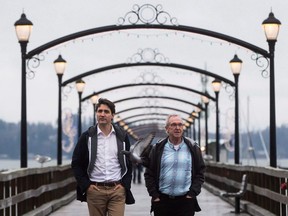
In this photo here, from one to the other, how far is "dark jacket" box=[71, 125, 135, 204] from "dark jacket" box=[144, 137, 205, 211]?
0.31m

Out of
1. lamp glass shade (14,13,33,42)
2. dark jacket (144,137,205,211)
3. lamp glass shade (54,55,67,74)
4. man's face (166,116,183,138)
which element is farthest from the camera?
lamp glass shade (54,55,67,74)

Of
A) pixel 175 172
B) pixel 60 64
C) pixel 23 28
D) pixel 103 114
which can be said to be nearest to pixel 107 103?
pixel 103 114

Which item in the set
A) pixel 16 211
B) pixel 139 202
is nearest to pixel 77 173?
pixel 16 211

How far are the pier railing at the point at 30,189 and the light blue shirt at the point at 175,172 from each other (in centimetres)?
526

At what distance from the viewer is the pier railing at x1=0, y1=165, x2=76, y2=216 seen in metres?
15.8

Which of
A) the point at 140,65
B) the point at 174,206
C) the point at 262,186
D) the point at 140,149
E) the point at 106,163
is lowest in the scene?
the point at 262,186

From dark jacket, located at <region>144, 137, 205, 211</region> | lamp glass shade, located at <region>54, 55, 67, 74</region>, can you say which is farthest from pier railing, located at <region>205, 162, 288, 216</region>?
dark jacket, located at <region>144, 137, 205, 211</region>

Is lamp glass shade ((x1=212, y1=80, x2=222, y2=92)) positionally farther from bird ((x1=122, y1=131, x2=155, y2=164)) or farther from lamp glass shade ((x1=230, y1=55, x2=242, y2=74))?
bird ((x1=122, y1=131, x2=155, y2=164))

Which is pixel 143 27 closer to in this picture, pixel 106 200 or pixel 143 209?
pixel 143 209

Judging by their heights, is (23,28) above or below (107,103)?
above

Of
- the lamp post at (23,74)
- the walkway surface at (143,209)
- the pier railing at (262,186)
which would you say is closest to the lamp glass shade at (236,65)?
the pier railing at (262,186)

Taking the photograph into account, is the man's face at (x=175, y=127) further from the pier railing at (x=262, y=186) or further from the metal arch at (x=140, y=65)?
the metal arch at (x=140, y=65)

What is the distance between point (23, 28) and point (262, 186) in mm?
6296

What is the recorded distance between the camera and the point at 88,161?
34.3ft
